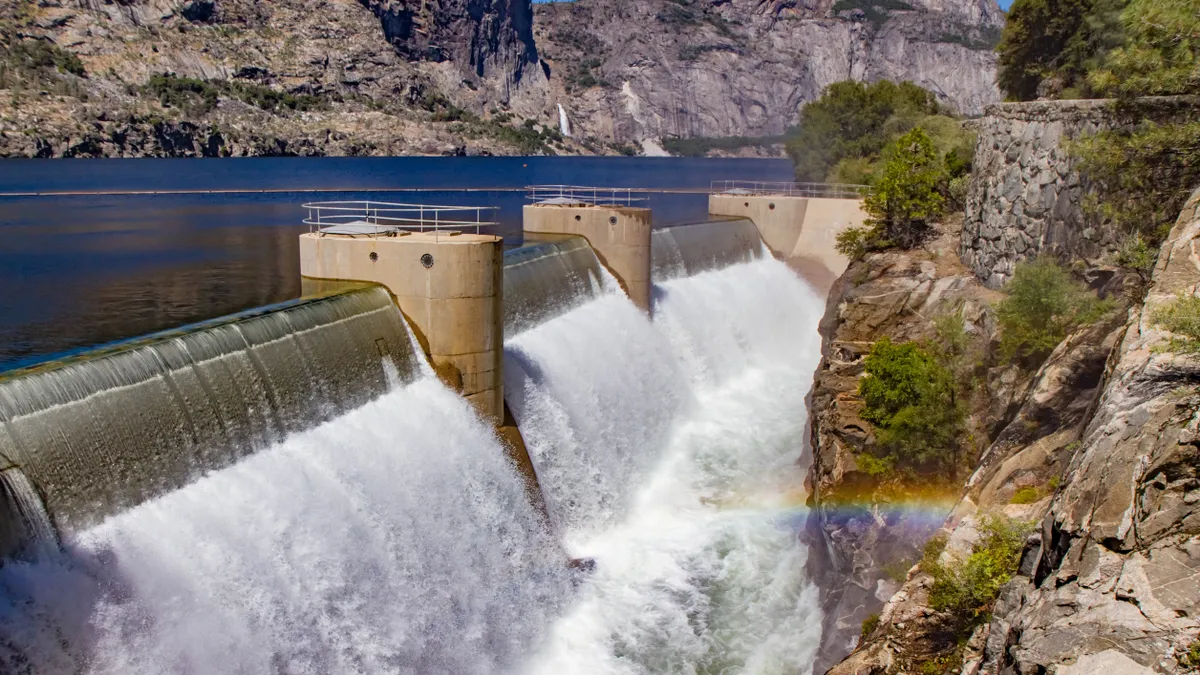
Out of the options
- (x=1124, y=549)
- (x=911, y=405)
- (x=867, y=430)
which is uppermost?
(x=1124, y=549)

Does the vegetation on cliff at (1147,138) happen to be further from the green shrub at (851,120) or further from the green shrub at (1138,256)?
the green shrub at (851,120)

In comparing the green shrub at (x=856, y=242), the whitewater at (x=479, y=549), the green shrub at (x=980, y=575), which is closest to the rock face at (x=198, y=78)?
the green shrub at (x=856, y=242)

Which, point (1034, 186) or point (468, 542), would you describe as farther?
point (1034, 186)

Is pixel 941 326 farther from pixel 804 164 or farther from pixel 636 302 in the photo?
pixel 804 164

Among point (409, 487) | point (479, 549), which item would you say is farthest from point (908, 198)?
point (409, 487)

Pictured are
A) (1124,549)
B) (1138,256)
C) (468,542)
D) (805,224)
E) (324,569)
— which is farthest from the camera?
(805,224)

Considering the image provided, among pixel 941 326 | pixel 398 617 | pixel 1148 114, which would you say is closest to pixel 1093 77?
pixel 1148 114

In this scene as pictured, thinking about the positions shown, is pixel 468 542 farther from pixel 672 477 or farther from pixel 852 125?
pixel 852 125
